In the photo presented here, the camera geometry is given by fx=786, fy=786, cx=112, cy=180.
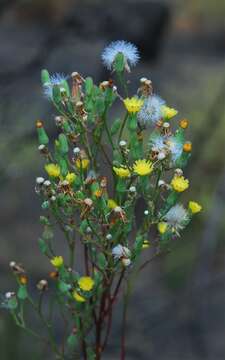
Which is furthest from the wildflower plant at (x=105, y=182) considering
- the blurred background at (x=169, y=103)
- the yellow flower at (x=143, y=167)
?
the blurred background at (x=169, y=103)

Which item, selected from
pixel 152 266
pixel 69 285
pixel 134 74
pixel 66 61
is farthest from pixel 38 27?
pixel 69 285

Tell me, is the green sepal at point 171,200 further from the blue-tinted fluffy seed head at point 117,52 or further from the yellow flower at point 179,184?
the blue-tinted fluffy seed head at point 117,52

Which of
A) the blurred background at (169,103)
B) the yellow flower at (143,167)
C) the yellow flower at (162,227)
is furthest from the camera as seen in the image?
the blurred background at (169,103)

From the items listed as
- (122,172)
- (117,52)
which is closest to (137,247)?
(122,172)

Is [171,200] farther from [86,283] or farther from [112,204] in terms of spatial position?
[86,283]

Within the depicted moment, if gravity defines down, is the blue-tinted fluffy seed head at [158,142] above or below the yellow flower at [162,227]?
above

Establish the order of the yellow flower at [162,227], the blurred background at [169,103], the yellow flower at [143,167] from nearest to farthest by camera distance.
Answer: the yellow flower at [143,167]
the yellow flower at [162,227]
the blurred background at [169,103]

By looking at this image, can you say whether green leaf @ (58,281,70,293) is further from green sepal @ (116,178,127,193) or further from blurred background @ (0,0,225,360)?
blurred background @ (0,0,225,360)
